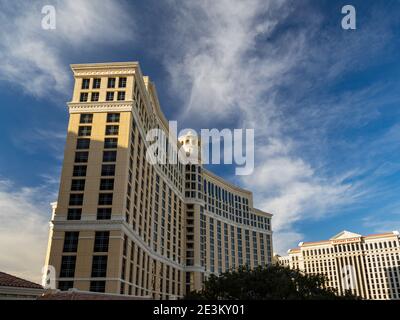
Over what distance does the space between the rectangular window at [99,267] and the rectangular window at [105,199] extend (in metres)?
8.97

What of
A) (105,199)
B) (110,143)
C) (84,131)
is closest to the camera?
(105,199)

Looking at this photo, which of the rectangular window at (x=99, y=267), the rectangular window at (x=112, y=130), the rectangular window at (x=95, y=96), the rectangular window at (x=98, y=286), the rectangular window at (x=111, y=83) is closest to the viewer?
the rectangular window at (x=98, y=286)

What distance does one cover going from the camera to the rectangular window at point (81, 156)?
67.8 m

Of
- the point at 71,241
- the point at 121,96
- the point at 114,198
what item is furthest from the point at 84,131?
the point at 71,241

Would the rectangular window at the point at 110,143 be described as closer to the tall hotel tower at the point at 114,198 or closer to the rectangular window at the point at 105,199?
the tall hotel tower at the point at 114,198

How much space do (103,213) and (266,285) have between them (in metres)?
30.2

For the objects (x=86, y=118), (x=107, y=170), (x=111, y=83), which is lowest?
(x=107, y=170)

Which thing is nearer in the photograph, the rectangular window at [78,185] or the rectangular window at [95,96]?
the rectangular window at [78,185]

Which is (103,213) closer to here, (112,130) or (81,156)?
(81,156)

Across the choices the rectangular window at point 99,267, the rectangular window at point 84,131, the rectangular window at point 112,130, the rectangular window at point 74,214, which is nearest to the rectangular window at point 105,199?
the rectangular window at point 74,214

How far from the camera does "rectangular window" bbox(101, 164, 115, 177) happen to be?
66562 millimetres

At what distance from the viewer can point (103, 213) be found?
6394 cm
